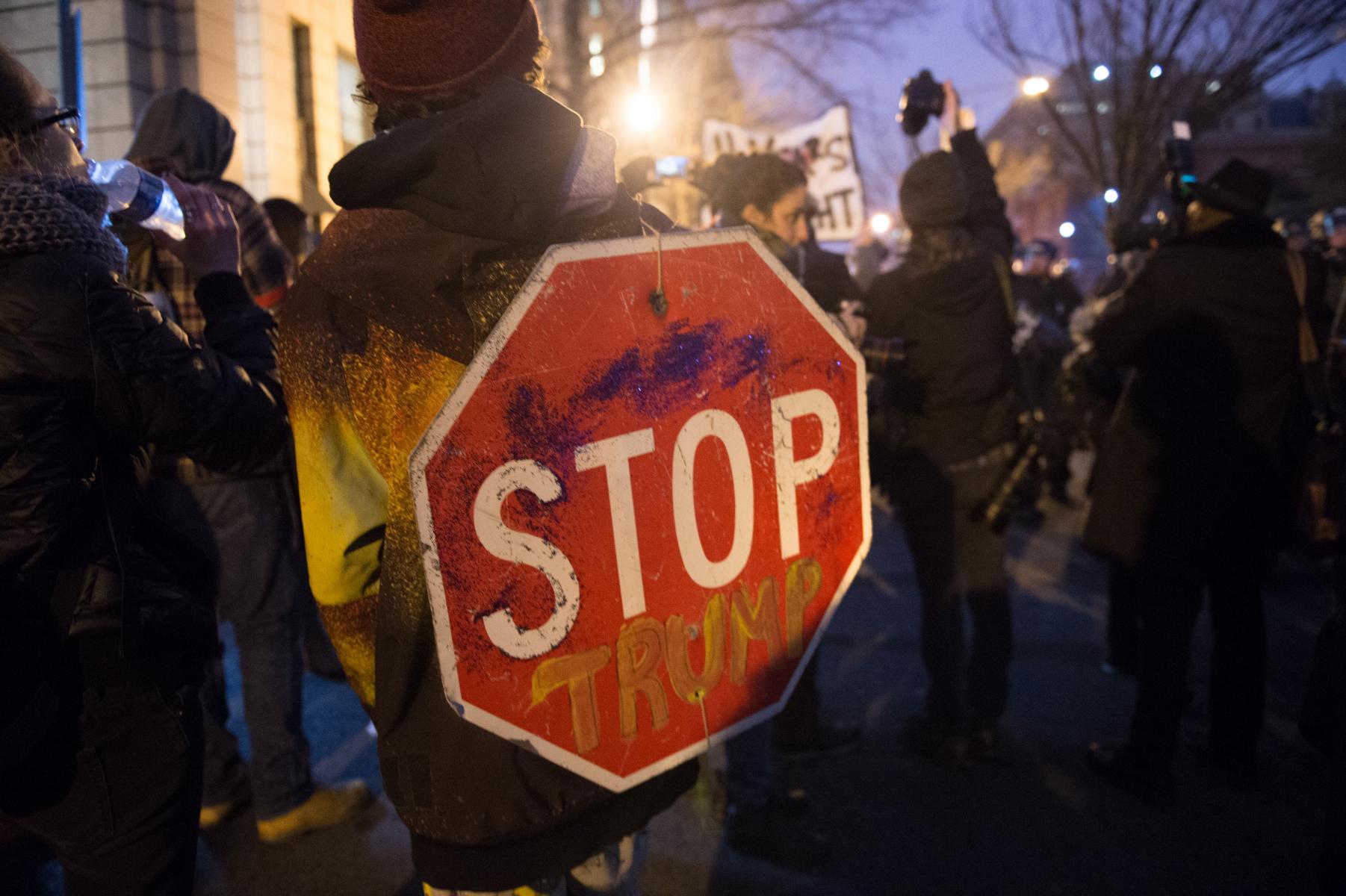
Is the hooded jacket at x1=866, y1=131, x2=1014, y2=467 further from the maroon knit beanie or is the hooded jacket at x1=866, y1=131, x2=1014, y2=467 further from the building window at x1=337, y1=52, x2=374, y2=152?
the building window at x1=337, y1=52, x2=374, y2=152

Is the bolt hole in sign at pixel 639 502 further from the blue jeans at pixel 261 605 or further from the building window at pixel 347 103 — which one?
the building window at pixel 347 103

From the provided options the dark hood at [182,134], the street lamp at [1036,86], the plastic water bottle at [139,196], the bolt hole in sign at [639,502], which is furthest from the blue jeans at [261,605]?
the street lamp at [1036,86]

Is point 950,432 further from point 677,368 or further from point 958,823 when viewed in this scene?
point 677,368

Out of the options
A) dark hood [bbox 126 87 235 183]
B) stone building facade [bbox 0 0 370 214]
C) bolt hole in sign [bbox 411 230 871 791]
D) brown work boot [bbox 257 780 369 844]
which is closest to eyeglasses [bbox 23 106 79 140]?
bolt hole in sign [bbox 411 230 871 791]

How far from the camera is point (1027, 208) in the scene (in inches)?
1923

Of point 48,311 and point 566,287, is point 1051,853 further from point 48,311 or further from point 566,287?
point 48,311

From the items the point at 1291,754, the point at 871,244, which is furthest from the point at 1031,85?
the point at 1291,754

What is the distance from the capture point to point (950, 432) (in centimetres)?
334

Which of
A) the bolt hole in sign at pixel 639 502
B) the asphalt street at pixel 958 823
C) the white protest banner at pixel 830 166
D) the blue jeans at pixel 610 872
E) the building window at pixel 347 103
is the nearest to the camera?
the bolt hole in sign at pixel 639 502

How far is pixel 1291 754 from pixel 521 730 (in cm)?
358

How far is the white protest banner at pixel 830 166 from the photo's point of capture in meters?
7.28

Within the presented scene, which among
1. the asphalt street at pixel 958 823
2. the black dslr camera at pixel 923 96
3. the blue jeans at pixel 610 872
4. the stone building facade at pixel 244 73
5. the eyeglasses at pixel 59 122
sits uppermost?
the stone building facade at pixel 244 73

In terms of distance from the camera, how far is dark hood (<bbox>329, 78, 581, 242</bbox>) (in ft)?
3.82

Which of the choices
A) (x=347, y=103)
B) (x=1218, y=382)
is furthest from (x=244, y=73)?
(x=1218, y=382)
